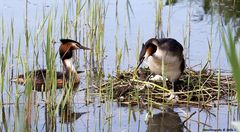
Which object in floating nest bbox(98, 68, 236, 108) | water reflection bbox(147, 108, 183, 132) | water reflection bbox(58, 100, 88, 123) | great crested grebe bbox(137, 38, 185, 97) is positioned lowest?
water reflection bbox(147, 108, 183, 132)

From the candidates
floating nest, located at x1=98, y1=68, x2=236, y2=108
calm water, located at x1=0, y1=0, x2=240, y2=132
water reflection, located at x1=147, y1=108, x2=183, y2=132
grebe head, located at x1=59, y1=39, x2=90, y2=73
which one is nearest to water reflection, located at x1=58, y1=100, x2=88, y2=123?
calm water, located at x1=0, y1=0, x2=240, y2=132

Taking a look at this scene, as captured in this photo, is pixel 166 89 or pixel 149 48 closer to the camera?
pixel 166 89

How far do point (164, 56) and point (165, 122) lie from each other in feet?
2.86

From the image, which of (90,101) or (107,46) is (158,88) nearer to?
(90,101)

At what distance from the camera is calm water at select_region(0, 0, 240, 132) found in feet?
13.9

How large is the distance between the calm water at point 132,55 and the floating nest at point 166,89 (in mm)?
133

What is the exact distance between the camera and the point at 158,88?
5.31 m

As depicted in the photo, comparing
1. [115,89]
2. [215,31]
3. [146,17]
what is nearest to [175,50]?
[115,89]

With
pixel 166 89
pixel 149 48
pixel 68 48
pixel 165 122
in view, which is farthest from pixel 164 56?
pixel 68 48

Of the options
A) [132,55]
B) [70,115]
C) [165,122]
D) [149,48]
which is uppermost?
[149,48]

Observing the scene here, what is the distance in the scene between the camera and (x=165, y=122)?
461 centimetres

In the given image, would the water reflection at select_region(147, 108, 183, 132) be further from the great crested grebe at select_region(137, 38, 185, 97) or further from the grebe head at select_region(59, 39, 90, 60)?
the grebe head at select_region(59, 39, 90, 60)

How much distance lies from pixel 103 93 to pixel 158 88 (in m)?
0.57

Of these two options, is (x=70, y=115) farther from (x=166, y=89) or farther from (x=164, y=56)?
(x=164, y=56)
